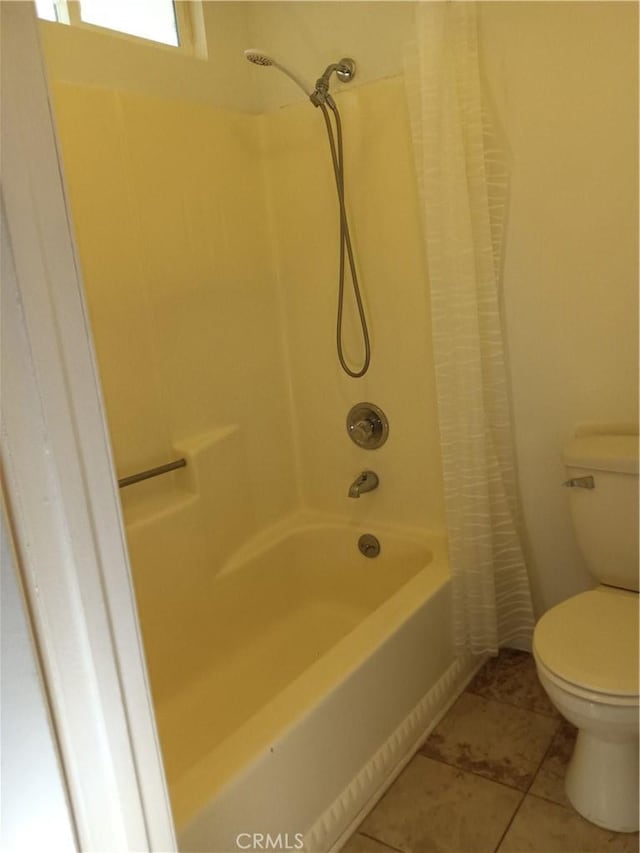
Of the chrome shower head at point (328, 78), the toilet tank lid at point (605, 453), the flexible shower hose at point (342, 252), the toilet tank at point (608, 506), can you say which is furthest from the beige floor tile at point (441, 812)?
the chrome shower head at point (328, 78)

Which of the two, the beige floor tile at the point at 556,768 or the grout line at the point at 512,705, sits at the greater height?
the grout line at the point at 512,705

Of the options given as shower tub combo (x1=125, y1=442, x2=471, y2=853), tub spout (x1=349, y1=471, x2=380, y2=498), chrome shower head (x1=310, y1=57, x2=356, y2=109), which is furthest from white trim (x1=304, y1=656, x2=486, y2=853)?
chrome shower head (x1=310, y1=57, x2=356, y2=109)

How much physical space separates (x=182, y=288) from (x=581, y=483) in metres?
1.34

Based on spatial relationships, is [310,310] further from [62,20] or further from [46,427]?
[46,427]

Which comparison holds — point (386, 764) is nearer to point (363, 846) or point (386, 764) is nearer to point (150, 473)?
point (363, 846)

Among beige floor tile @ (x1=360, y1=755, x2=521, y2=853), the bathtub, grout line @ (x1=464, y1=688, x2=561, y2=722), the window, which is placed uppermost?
the window

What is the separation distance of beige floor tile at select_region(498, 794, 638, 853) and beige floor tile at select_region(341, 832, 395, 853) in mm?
272

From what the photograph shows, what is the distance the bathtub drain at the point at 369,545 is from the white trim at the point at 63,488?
1607 mm

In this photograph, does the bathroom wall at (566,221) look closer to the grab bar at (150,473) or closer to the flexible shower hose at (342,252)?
the flexible shower hose at (342,252)

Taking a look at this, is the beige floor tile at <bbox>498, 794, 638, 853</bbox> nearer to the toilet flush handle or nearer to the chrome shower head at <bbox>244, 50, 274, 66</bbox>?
the toilet flush handle

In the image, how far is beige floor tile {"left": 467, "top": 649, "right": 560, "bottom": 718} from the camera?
196 centimetres

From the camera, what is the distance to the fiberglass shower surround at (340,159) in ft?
6.53

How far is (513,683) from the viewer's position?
6.77ft

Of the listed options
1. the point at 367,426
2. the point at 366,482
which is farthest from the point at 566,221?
the point at 366,482
